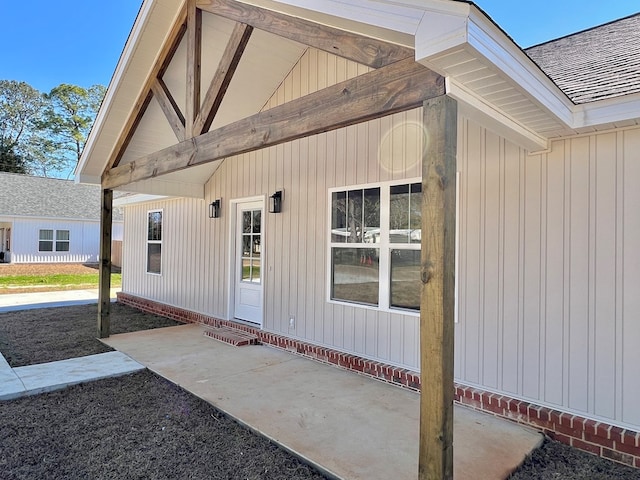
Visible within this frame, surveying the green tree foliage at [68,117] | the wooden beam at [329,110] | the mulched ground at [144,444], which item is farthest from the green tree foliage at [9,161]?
the wooden beam at [329,110]

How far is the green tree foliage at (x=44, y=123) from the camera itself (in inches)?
1264

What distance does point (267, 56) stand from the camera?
19.0 feet

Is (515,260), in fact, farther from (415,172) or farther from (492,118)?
(492,118)

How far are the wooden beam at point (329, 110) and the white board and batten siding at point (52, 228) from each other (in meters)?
17.2

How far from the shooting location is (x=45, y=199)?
69.4 feet

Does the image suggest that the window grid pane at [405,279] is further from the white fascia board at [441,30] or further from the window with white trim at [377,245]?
the white fascia board at [441,30]

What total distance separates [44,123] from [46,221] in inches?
690

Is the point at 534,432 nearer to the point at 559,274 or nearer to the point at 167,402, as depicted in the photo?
the point at 559,274

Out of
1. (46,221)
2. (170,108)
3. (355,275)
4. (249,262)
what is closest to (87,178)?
(170,108)

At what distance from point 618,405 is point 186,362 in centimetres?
479

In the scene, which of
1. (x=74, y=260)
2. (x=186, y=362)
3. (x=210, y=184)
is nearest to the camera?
(x=186, y=362)

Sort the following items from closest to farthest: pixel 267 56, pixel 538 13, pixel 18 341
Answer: pixel 267 56, pixel 18 341, pixel 538 13

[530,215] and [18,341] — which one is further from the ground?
[530,215]

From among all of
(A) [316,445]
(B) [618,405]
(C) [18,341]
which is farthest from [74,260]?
(B) [618,405]
